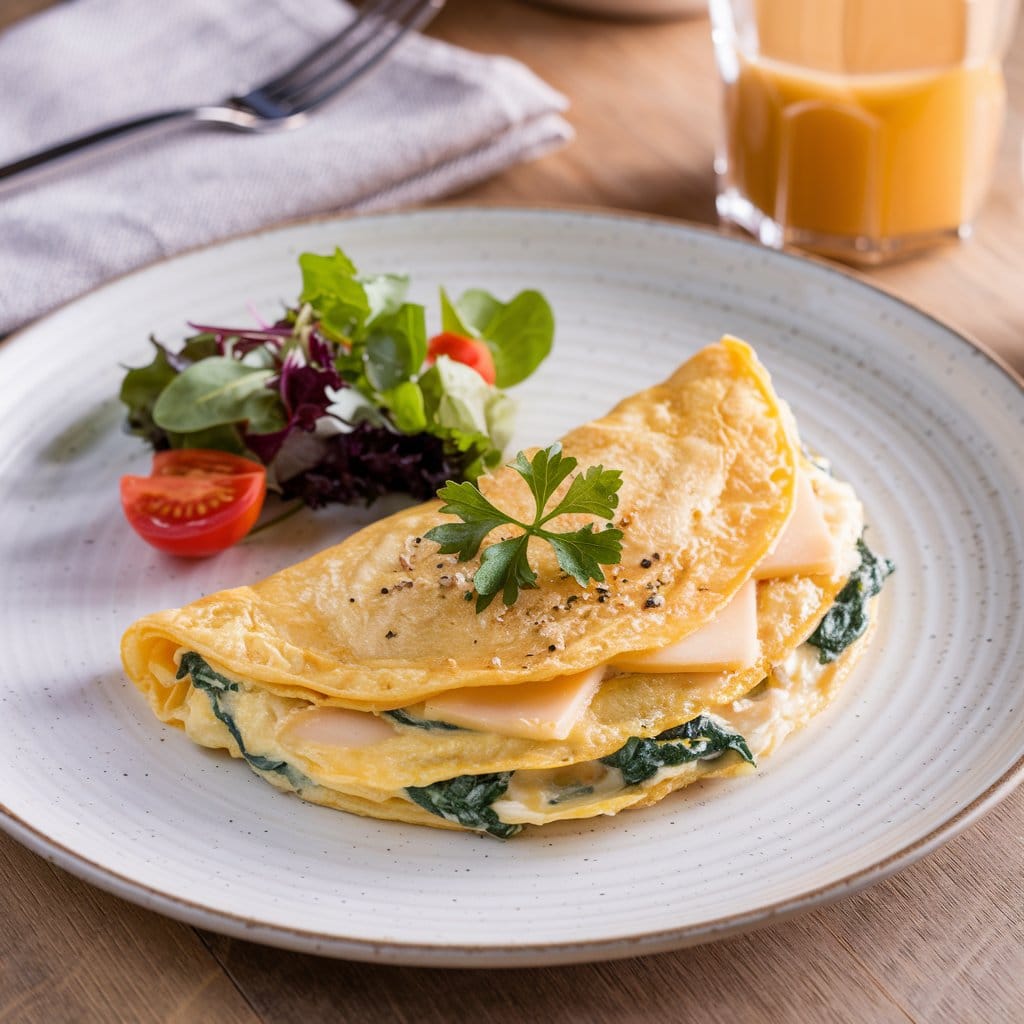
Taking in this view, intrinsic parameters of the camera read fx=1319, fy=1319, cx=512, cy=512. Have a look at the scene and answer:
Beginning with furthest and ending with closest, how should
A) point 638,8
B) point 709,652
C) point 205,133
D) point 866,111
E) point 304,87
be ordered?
1. point 638,8
2. point 304,87
3. point 205,133
4. point 866,111
5. point 709,652

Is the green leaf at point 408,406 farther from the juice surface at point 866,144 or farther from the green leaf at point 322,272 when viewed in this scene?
the juice surface at point 866,144

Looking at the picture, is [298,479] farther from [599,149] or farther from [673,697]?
[599,149]

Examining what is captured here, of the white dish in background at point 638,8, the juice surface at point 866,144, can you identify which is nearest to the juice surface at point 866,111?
the juice surface at point 866,144

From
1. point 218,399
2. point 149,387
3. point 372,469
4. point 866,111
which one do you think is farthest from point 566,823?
point 866,111

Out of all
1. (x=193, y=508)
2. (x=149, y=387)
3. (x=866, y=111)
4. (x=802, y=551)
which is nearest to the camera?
(x=802, y=551)

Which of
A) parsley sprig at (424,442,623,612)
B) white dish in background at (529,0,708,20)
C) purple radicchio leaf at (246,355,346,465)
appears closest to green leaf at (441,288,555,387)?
purple radicchio leaf at (246,355,346,465)

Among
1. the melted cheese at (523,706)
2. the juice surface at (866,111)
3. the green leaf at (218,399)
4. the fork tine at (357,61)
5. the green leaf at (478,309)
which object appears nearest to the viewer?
the melted cheese at (523,706)

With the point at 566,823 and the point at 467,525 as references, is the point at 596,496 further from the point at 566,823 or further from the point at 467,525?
the point at 566,823
